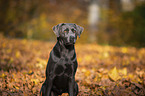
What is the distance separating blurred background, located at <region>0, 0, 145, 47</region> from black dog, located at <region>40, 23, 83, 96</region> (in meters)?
9.44

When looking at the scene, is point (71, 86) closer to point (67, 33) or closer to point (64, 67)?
point (64, 67)

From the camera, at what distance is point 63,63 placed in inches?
115

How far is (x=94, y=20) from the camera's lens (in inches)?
563

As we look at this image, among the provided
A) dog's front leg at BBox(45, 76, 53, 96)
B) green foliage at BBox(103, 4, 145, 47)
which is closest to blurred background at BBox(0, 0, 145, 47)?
green foliage at BBox(103, 4, 145, 47)

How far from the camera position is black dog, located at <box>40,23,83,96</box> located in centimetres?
291

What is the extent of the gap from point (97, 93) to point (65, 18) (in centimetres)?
1334

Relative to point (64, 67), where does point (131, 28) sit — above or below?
above

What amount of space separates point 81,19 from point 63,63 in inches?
556

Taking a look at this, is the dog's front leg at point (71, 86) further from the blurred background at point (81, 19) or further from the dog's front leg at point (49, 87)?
the blurred background at point (81, 19)

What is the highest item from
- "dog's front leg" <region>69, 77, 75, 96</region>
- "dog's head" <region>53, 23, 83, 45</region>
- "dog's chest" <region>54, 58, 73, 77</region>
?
"dog's head" <region>53, 23, 83, 45</region>

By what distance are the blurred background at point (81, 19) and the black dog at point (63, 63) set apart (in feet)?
31.0

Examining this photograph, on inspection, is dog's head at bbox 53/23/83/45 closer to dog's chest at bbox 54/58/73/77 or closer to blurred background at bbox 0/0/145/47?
dog's chest at bbox 54/58/73/77

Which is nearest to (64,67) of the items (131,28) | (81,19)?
(131,28)

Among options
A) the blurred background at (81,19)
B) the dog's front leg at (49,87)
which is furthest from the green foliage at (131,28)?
the dog's front leg at (49,87)
